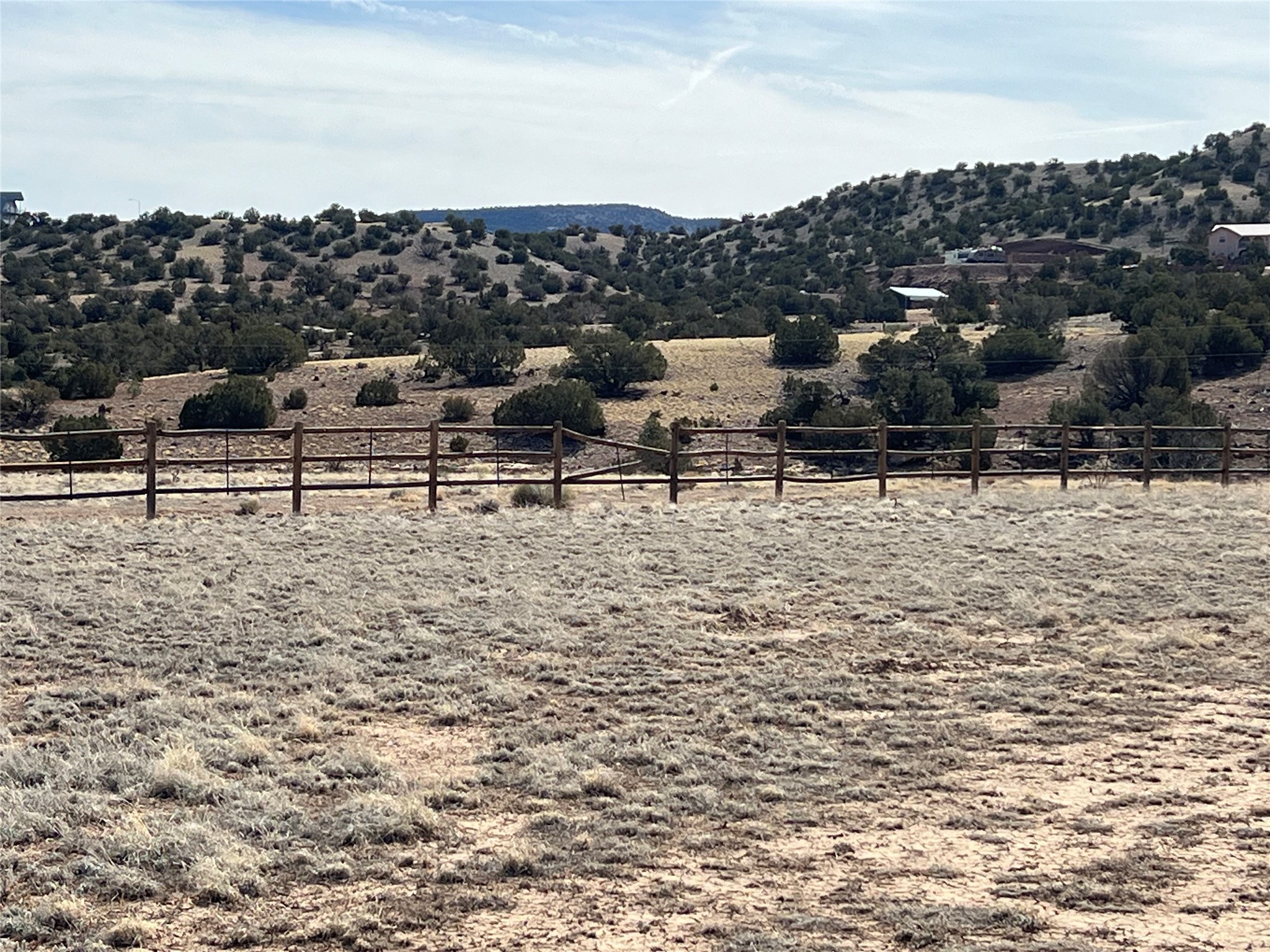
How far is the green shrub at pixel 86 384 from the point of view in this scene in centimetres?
4150

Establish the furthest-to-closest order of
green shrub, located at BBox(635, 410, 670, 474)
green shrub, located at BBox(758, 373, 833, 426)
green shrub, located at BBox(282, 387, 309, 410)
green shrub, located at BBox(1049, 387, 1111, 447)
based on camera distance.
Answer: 1. green shrub, located at BBox(282, 387, 309, 410)
2. green shrub, located at BBox(758, 373, 833, 426)
3. green shrub, located at BBox(1049, 387, 1111, 447)
4. green shrub, located at BBox(635, 410, 670, 474)

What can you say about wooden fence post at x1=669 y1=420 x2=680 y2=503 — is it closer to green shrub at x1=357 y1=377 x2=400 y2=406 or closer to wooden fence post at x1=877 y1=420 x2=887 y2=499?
wooden fence post at x1=877 y1=420 x2=887 y2=499

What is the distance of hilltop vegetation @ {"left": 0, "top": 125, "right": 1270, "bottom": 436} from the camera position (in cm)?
4547

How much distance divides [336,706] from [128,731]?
1503 millimetres

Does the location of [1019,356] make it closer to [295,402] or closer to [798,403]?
[798,403]

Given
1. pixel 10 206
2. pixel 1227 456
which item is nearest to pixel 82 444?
pixel 1227 456

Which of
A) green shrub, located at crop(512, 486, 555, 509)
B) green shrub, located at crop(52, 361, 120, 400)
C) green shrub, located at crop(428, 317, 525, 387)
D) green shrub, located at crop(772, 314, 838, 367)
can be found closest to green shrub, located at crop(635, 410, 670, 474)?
green shrub, located at crop(428, 317, 525, 387)

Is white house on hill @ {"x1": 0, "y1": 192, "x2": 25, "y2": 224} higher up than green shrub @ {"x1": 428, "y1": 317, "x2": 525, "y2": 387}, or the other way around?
white house on hill @ {"x1": 0, "y1": 192, "x2": 25, "y2": 224}

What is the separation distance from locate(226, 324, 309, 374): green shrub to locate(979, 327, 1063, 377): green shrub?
2397cm

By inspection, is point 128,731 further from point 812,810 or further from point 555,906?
point 812,810

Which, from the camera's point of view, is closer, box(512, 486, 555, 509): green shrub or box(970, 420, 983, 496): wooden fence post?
box(512, 486, 555, 509): green shrub

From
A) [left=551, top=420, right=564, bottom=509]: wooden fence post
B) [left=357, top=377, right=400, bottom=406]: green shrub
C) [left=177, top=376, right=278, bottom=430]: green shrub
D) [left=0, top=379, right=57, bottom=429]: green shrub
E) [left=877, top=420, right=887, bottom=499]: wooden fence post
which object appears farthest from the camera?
[left=357, top=377, right=400, bottom=406]: green shrub

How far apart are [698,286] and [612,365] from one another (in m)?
49.3

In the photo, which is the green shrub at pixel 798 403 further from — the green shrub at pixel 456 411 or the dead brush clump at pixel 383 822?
the dead brush clump at pixel 383 822
